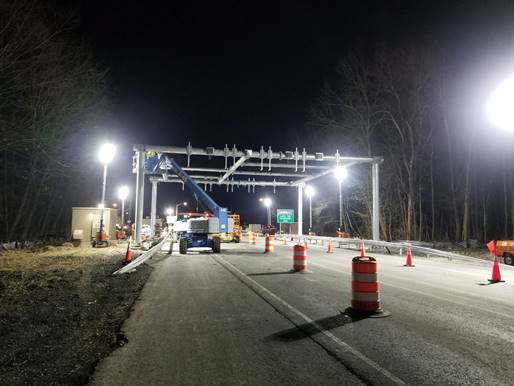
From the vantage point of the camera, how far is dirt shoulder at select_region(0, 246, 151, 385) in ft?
16.2

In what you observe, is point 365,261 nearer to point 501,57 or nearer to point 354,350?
point 354,350

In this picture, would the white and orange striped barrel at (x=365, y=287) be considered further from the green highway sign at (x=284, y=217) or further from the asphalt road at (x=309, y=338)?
the green highway sign at (x=284, y=217)

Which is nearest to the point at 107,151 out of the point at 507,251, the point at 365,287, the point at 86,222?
the point at 86,222

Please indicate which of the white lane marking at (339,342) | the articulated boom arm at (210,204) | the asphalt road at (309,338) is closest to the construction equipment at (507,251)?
the asphalt road at (309,338)

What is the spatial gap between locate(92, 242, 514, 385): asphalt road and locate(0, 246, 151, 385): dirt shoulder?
34 centimetres

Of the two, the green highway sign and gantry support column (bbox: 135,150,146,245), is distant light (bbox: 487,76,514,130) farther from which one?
the green highway sign

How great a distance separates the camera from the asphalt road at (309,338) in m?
4.79

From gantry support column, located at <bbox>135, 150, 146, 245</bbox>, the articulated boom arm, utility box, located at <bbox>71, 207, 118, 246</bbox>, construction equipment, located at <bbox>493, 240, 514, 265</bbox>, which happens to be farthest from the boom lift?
construction equipment, located at <bbox>493, 240, 514, 265</bbox>

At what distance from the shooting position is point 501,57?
26.4 meters

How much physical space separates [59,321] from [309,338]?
14.4 ft

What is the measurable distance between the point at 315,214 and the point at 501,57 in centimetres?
3913

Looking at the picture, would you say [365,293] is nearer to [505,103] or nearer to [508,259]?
[508,259]

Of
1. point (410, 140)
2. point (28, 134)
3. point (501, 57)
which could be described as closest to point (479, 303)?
point (28, 134)

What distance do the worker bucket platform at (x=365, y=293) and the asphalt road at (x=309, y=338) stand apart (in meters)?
0.31
